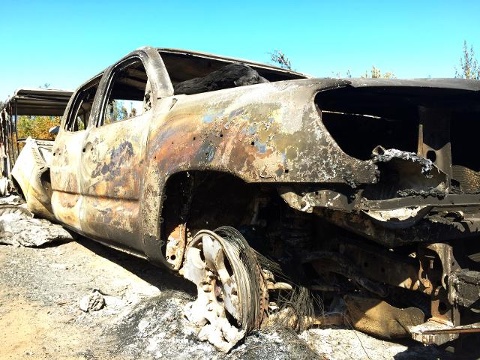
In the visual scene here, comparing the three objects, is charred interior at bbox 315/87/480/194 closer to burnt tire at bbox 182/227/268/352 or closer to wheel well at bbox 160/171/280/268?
wheel well at bbox 160/171/280/268

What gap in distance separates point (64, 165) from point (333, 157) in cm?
325

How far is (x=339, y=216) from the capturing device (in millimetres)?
2070

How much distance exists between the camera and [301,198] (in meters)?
1.99

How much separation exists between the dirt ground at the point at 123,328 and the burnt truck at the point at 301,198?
123 millimetres

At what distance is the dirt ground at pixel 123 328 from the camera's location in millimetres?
2459

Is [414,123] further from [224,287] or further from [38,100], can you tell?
[38,100]

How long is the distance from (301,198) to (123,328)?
163 centimetres

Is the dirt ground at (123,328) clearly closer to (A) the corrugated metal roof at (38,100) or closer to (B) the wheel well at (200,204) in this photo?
(B) the wheel well at (200,204)

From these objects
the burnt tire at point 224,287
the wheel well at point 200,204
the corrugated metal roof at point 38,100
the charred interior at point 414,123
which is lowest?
the burnt tire at point 224,287

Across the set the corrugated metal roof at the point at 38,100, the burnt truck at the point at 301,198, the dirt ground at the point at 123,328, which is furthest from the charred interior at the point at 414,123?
the corrugated metal roof at the point at 38,100

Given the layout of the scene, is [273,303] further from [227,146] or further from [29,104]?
[29,104]

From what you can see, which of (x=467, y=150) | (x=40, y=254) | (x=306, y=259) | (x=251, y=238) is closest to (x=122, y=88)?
(x=40, y=254)

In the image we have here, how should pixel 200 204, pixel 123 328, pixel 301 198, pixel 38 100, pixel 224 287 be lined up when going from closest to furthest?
pixel 301 198 → pixel 224 287 → pixel 123 328 → pixel 200 204 → pixel 38 100

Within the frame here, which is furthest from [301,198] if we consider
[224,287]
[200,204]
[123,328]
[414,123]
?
[123,328]
